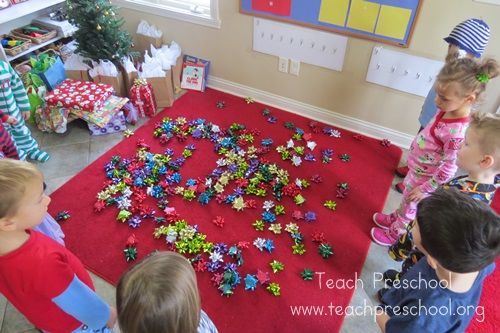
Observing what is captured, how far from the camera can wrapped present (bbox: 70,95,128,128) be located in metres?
2.73

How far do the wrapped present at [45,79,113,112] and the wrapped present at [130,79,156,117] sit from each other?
18cm

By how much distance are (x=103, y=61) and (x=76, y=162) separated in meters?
0.87

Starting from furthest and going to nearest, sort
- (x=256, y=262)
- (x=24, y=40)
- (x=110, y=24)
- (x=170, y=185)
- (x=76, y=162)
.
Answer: (x=24, y=40) → (x=110, y=24) → (x=76, y=162) → (x=170, y=185) → (x=256, y=262)

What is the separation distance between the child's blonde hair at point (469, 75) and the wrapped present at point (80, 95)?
7.73 feet

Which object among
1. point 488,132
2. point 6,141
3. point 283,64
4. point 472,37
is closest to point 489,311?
point 488,132

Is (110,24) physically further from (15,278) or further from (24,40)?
(15,278)

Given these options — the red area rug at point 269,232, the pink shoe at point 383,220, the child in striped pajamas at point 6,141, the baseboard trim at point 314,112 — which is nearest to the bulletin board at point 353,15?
the baseboard trim at point 314,112

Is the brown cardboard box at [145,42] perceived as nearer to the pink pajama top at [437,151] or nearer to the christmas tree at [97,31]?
the christmas tree at [97,31]

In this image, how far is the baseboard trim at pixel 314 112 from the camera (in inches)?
109

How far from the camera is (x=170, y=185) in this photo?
7.80 feet

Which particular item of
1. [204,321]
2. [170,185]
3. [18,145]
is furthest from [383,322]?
[18,145]

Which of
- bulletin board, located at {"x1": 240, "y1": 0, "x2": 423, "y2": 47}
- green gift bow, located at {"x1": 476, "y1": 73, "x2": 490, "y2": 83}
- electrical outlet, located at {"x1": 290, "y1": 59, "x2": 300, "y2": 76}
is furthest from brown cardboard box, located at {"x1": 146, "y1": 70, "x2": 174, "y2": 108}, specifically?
green gift bow, located at {"x1": 476, "y1": 73, "x2": 490, "y2": 83}

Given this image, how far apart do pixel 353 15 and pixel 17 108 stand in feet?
7.70

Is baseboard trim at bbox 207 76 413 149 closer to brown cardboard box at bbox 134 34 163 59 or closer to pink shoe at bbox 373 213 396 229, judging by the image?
brown cardboard box at bbox 134 34 163 59
